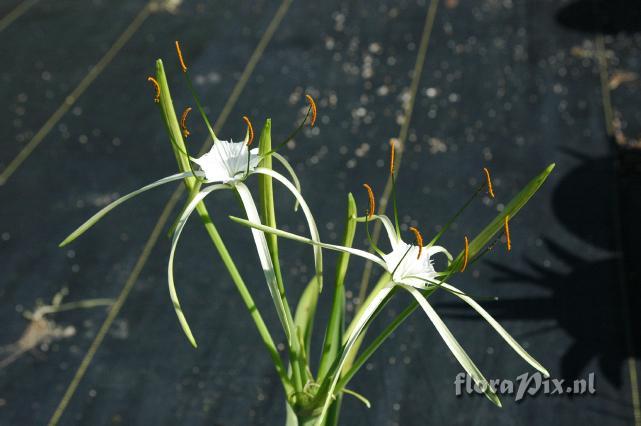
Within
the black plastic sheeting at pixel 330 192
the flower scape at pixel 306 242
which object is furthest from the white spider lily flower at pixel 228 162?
the black plastic sheeting at pixel 330 192

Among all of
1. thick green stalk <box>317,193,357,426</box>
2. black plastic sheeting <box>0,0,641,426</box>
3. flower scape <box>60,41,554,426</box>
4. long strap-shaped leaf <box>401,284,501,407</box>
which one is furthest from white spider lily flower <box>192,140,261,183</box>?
black plastic sheeting <box>0,0,641,426</box>

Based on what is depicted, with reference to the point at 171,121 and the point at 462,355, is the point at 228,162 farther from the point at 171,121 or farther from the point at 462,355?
the point at 462,355

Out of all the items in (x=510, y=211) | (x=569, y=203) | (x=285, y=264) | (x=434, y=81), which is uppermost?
(x=434, y=81)

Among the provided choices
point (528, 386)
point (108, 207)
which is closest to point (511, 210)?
point (108, 207)

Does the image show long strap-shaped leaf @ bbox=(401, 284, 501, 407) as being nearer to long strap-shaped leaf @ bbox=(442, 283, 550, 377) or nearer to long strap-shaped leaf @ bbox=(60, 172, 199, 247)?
long strap-shaped leaf @ bbox=(442, 283, 550, 377)

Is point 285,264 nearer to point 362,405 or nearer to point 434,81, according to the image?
point 362,405

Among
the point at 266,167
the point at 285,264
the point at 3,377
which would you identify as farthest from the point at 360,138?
the point at 266,167
